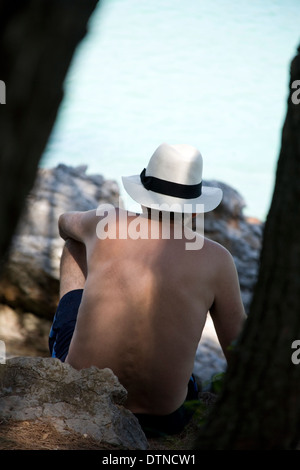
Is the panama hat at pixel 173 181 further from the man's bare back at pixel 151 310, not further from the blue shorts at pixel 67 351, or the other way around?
the blue shorts at pixel 67 351

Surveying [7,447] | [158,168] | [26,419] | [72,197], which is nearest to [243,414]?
[7,447]

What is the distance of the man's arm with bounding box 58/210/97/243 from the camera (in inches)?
127

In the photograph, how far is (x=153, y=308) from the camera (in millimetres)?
2877

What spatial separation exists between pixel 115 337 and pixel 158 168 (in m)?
0.84

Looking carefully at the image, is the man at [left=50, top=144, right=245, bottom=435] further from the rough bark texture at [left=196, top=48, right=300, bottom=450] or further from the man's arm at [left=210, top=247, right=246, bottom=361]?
the rough bark texture at [left=196, top=48, right=300, bottom=450]

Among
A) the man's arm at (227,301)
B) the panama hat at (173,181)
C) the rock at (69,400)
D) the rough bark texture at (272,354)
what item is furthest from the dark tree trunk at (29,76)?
the panama hat at (173,181)

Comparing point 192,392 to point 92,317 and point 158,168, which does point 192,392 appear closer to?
point 92,317

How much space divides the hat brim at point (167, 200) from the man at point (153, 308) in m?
0.01

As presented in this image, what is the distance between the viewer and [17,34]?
4.05 ft

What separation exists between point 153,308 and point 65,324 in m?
0.70

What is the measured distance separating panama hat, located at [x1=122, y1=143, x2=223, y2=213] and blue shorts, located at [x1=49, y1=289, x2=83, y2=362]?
637mm

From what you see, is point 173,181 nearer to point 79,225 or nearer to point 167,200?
point 167,200

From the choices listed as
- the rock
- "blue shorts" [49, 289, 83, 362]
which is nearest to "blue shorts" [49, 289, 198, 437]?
"blue shorts" [49, 289, 83, 362]

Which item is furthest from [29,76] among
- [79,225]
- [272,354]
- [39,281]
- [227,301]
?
[39,281]
